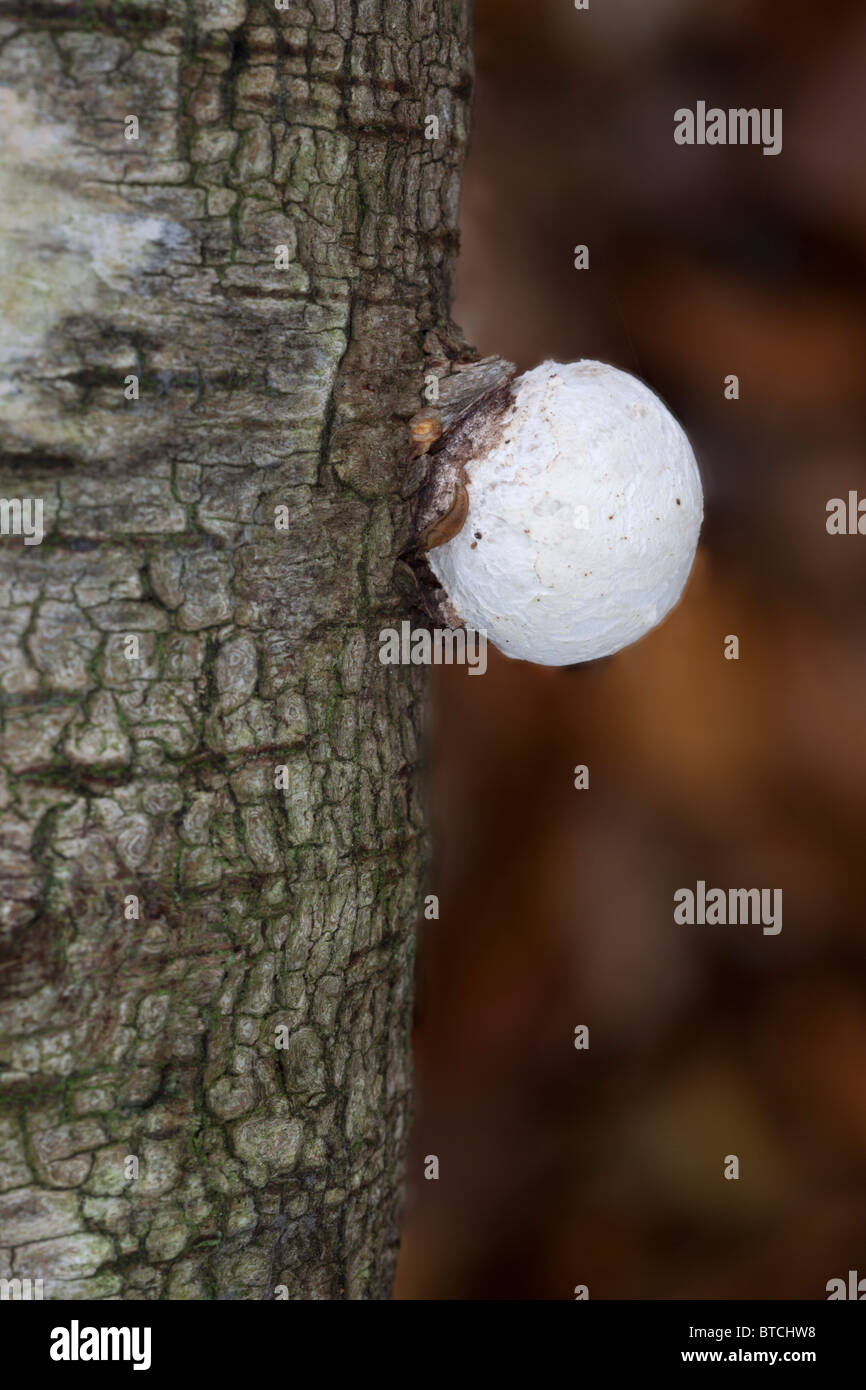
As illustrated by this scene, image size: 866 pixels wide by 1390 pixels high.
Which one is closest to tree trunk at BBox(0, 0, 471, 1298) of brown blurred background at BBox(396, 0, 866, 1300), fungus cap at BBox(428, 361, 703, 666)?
fungus cap at BBox(428, 361, 703, 666)

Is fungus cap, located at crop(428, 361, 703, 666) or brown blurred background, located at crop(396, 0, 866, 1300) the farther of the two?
brown blurred background, located at crop(396, 0, 866, 1300)

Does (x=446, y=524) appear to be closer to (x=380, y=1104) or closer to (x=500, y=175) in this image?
(x=380, y=1104)

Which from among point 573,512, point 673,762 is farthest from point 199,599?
point 673,762

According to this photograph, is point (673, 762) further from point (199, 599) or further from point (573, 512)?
point (199, 599)

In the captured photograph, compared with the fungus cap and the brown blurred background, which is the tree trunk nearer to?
the fungus cap

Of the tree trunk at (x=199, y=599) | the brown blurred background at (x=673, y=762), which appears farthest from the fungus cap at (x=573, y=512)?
the brown blurred background at (x=673, y=762)

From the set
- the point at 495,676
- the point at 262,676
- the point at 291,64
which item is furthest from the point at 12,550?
the point at 495,676

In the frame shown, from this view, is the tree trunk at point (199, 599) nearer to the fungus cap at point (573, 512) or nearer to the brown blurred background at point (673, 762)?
the fungus cap at point (573, 512)
